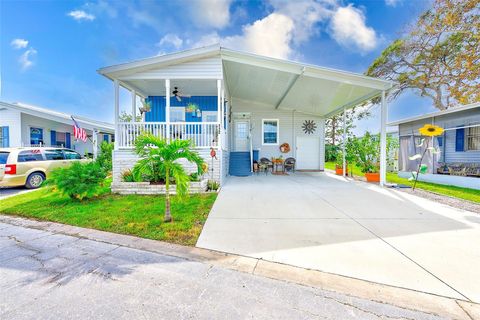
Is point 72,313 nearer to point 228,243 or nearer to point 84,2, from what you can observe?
point 228,243

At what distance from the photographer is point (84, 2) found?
9.48 m

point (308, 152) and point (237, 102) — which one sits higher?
point (237, 102)

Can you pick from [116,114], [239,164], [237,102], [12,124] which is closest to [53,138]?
[12,124]

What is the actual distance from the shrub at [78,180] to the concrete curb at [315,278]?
1.91 metres

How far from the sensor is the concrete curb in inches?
66.6

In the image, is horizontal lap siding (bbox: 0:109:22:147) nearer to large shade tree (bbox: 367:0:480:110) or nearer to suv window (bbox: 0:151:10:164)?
suv window (bbox: 0:151:10:164)

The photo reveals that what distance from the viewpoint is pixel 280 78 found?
7.78 metres

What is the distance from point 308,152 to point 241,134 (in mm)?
4088

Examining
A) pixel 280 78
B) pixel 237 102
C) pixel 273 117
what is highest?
pixel 237 102

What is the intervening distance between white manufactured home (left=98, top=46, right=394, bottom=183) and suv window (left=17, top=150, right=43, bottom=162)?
9.71 feet

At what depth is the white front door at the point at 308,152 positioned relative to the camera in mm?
12031

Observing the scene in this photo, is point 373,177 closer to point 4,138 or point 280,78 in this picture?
point 280,78

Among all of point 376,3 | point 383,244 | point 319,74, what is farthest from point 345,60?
point 383,244

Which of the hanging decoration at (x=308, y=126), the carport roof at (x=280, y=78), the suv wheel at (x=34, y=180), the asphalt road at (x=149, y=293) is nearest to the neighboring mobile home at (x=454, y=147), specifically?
the carport roof at (x=280, y=78)
